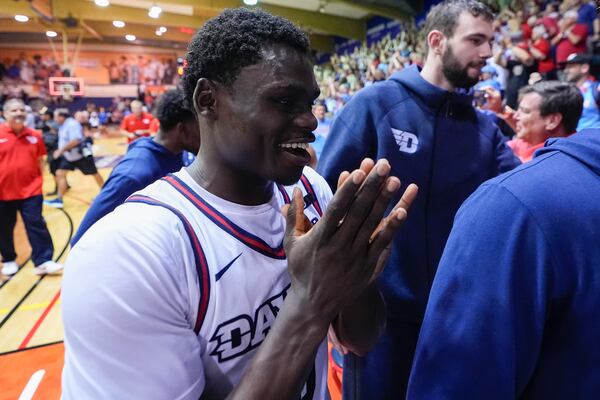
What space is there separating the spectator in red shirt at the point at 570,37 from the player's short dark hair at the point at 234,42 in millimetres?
5967

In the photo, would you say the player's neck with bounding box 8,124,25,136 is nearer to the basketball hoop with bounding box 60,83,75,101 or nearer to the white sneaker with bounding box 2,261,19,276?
the white sneaker with bounding box 2,261,19,276

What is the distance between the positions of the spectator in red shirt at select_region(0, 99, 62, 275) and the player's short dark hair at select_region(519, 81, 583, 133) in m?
5.10

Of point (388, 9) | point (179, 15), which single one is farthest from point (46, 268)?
point (179, 15)

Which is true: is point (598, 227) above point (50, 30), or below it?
below

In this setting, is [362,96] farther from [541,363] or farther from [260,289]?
[541,363]

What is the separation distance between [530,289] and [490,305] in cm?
7

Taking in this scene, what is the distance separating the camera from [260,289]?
101 cm

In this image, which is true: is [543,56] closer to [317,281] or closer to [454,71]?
[454,71]

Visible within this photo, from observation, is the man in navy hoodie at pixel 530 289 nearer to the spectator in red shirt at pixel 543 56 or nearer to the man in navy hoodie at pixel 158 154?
the man in navy hoodie at pixel 158 154

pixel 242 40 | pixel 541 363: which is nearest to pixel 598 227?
pixel 541 363

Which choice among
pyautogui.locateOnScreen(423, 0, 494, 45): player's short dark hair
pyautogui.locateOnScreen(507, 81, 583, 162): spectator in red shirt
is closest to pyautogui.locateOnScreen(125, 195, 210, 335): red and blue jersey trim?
pyautogui.locateOnScreen(423, 0, 494, 45): player's short dark hair

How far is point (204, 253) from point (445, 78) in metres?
1.57

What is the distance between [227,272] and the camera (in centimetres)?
97

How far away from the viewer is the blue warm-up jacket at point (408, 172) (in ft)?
6.31
